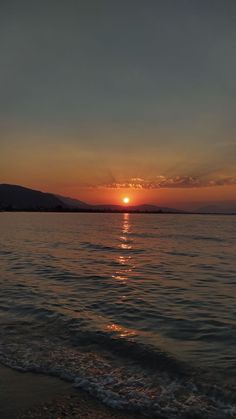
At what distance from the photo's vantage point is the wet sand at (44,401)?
20.8ft

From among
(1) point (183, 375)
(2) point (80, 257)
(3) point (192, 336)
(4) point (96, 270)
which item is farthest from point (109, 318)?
(2) point (80, 257)

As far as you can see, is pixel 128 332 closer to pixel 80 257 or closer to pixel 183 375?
pixel 183 375

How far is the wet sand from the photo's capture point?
6.35 metres

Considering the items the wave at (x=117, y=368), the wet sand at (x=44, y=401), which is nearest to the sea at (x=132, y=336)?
the wave at (x=117, y=368)

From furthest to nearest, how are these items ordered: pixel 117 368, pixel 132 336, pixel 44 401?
1. pixel 132 336
2. pixel 117 368
3. pixel 44 401

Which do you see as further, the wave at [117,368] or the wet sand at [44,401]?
the wave at [117,368]

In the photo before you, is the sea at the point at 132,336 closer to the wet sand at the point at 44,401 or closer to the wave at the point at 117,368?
the wave at the point at 117,368

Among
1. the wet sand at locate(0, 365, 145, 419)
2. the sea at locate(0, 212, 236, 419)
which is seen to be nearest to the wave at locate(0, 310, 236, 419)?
the sea at locate(0, 212, 236, 419)

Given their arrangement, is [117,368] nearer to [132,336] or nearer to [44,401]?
[44,401]

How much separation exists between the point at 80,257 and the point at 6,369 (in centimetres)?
2328

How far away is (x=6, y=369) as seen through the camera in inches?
325

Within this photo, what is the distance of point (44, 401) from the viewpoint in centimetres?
677

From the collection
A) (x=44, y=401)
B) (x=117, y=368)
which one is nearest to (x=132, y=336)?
(x=117, y=368)

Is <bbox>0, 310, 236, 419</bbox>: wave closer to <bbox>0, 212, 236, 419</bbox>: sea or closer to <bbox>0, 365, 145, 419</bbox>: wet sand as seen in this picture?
<bbox>0, 212, 236, 419</bbox>: sea
